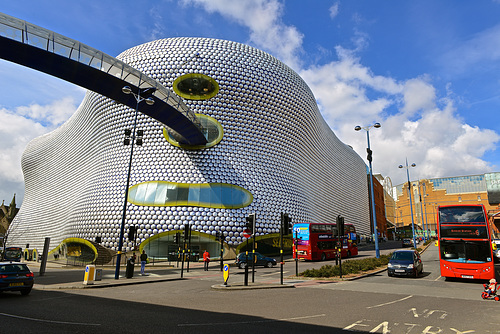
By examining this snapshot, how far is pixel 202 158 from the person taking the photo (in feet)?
119

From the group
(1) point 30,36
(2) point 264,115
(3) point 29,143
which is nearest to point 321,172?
(2) point 264,115

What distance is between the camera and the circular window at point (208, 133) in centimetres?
3678

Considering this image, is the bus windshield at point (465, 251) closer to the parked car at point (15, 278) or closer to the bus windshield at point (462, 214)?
the bus windshield at point (462, 214)

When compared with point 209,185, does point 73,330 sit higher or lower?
lower

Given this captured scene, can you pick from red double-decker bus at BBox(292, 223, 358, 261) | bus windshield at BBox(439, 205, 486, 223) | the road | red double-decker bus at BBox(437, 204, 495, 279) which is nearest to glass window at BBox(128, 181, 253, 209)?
red double-decker bus at BBox(292, 223, 358, 261)

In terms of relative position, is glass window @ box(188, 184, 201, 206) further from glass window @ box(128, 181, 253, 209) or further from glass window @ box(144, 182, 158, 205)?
glass window @ box(144, 182, 158, 205)

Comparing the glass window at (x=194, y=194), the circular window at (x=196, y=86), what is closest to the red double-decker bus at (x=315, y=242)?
the glass window at (x=194, y=194)

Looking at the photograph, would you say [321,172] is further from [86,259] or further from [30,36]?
[30,36]

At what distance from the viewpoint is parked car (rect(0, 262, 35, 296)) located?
37.6 ft

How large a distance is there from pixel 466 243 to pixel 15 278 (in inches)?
794

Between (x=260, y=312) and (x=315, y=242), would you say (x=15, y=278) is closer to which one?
(x=260, y=312)

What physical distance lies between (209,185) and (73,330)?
28.7 meters

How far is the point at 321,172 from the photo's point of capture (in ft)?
182

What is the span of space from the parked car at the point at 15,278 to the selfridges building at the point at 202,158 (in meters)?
20.1
